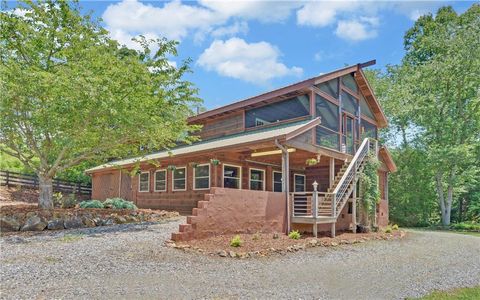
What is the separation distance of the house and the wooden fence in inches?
453

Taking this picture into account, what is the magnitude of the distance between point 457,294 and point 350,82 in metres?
12.8

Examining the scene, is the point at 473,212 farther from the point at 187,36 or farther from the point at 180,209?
the point at 187,36

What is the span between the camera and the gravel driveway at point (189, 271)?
5.50 metres

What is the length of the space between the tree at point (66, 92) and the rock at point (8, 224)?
158 centimetres

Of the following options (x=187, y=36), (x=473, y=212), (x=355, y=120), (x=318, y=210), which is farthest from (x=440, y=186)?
(x=187, y=36)

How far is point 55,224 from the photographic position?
1073 cm

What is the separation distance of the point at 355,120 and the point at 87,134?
12772 mm

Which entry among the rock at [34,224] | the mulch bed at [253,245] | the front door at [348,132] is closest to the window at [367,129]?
the front door at [348,132]

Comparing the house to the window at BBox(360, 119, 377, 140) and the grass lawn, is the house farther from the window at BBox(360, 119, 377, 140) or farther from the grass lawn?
the grass lawn

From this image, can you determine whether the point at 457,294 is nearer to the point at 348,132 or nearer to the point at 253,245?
the point at 253,245

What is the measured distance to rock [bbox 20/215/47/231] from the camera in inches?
404

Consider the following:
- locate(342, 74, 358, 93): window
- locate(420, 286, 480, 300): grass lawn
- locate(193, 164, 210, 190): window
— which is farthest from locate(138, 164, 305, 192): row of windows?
locate(420, 286, 480, 300): grass lawn

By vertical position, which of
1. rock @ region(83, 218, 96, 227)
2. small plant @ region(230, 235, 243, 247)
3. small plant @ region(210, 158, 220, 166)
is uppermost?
small plant @ region(210, 158, 220, 166)

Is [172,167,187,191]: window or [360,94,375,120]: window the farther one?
[360,94,375,120]: window
